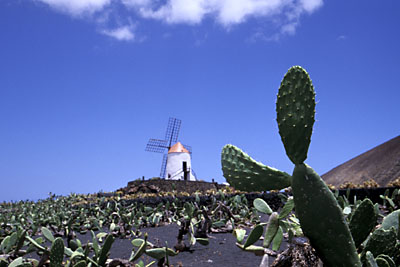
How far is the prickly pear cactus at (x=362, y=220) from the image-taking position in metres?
2.58

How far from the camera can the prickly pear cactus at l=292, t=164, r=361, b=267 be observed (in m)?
2.30

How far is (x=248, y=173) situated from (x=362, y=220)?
82 centimetres

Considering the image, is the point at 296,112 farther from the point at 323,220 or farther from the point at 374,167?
the point at 374,167

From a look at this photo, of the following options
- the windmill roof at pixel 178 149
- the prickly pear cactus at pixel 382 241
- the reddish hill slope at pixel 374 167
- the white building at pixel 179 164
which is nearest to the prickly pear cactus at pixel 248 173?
the prickly pear cactus at pixel 382 241

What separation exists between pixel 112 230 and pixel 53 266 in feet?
10.0

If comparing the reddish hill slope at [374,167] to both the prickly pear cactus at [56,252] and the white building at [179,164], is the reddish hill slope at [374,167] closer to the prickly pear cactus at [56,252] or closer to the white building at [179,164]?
the prickly pear cactus at [56,252]

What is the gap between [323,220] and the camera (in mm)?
2301

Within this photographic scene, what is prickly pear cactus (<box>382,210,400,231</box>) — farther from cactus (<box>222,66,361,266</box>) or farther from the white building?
the white building

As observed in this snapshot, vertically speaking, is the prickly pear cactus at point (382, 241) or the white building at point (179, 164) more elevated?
the white building at point (179, 164)

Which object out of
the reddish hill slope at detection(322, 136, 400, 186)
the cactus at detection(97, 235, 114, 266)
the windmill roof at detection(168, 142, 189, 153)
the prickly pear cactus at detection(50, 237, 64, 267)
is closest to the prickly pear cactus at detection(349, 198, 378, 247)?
the cactus at detection(97, 235, 114, 266)

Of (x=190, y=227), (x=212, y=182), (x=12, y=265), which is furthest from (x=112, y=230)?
(x=212, y=182)

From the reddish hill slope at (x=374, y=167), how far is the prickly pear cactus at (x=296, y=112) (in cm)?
1325

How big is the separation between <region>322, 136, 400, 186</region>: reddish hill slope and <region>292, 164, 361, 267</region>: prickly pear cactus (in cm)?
1323

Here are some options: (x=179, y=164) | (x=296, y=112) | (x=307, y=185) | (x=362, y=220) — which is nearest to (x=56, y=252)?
(x=307, y=185)
